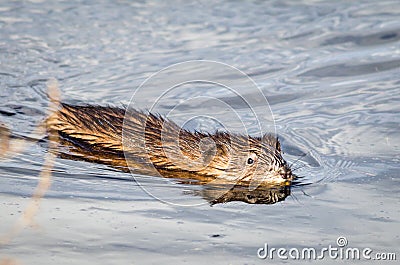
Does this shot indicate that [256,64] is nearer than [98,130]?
No

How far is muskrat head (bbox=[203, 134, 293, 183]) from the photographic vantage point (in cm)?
657

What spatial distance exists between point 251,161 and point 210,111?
1.89 meters

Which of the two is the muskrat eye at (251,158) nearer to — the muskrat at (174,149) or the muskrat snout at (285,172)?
the muskrat at (174,149)

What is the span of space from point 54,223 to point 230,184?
1756mm

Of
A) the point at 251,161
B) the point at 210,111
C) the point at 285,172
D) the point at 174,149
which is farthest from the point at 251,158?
the point at 210,111

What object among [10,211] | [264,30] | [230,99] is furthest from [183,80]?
[10,211]

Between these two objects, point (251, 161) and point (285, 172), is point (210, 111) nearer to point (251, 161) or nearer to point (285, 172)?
point (251, 161)

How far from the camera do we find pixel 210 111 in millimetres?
8500

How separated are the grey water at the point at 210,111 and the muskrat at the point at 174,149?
0.27 meters

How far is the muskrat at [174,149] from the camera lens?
21.9 feet

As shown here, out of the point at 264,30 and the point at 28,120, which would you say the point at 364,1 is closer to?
the point at 264,30

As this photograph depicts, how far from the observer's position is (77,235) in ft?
17.3

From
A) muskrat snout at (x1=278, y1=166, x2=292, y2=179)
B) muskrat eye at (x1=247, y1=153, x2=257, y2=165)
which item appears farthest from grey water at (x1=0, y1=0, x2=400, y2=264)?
muskrat eye at (x1=247, y1=153, x2=257, y2=165)

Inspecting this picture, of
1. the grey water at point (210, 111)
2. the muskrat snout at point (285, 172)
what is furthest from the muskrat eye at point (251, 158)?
the grey water at point (210, 111)
